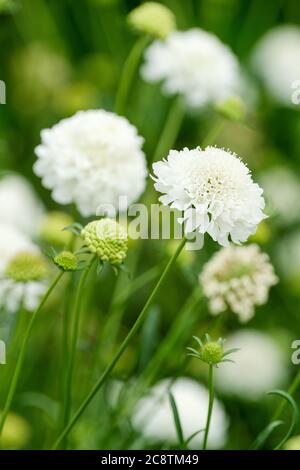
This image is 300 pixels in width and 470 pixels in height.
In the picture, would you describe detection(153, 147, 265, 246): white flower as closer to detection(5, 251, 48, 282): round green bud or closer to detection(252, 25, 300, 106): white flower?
detection(5, 251, 48, 282): round green bud

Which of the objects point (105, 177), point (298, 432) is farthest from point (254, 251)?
point (298, 432)

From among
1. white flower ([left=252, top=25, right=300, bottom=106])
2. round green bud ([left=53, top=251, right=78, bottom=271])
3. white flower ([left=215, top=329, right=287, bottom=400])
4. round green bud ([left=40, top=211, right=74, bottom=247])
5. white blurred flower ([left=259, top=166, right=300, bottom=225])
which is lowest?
white flower ([left=215, top=329, right=287, bottom=400])

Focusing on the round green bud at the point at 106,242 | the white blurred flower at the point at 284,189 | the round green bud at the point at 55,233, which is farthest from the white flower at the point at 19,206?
the round green bud at the point at 106,242

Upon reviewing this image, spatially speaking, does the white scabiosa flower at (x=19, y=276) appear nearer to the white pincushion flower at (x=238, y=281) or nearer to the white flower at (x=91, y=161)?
the white flower at (x=91, y=161)

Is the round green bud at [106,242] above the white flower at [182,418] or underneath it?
above

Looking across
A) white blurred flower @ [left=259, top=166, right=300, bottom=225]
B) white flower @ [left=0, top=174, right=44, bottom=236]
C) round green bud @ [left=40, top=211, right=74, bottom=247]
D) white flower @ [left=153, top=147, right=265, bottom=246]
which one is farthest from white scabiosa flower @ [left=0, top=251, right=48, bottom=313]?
white blurred flower @ [left=259, top=166, right=300, bottom=225]

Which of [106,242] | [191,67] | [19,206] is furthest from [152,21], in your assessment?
[106,242]

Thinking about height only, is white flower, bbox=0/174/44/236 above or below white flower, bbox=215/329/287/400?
above

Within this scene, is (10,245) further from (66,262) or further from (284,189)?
(284,189)
